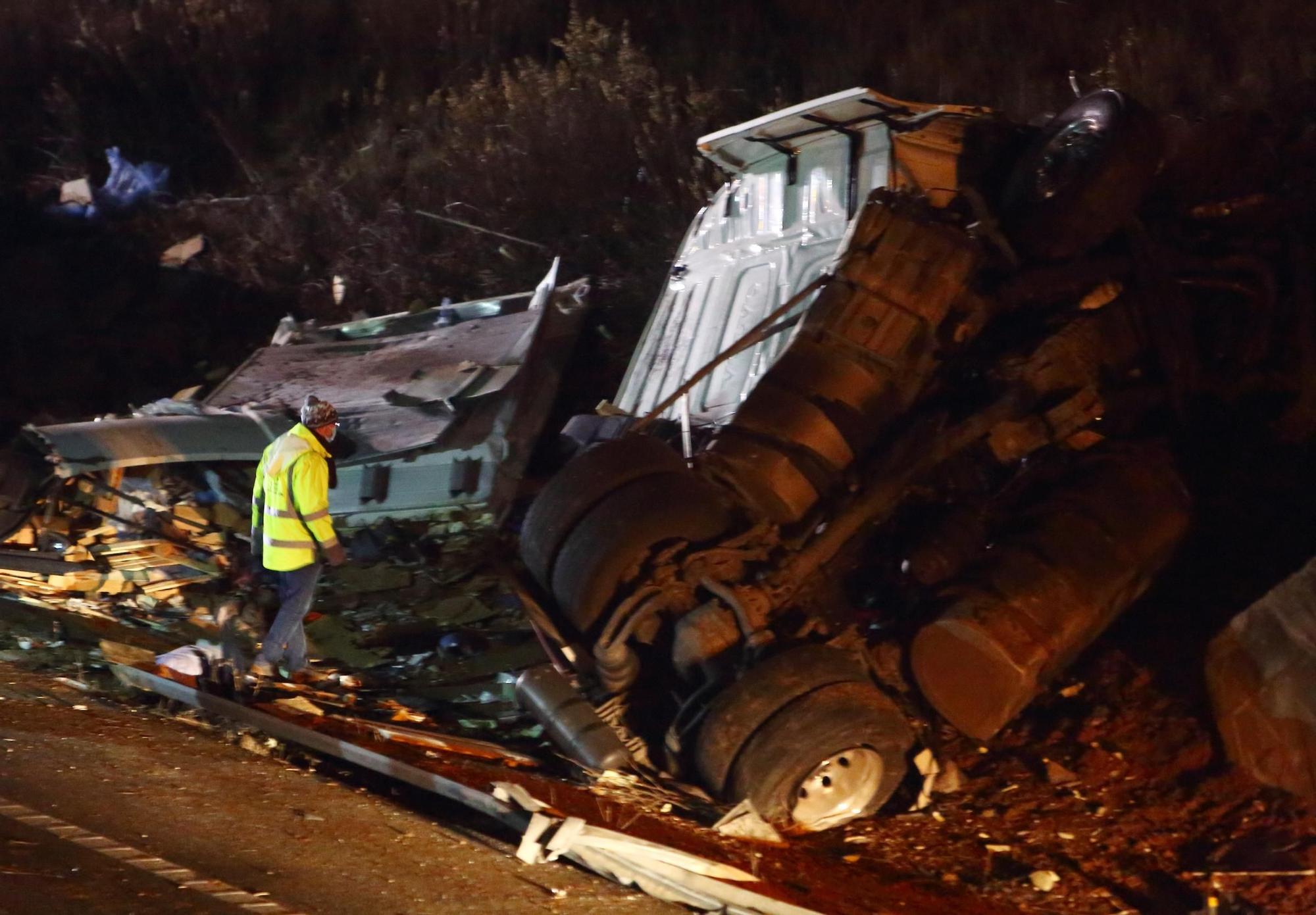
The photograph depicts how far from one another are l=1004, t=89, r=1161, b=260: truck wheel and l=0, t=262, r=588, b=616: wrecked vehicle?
112 inches

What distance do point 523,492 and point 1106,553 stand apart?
307 cm

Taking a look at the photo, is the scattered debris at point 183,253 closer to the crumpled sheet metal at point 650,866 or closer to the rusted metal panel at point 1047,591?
the rusted metal panel at point 1047,591

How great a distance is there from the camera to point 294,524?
5383 mm

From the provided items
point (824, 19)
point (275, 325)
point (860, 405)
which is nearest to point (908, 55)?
point (824, 19)

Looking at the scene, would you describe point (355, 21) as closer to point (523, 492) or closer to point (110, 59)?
point (110, 59)

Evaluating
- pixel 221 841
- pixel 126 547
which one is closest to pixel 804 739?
pixel 221 841

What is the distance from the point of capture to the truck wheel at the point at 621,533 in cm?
489

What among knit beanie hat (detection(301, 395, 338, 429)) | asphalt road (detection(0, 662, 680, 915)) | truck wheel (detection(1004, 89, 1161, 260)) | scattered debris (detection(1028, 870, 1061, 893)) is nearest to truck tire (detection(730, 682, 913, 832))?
scattered debris (detection(1028, 870, 1061, 893))

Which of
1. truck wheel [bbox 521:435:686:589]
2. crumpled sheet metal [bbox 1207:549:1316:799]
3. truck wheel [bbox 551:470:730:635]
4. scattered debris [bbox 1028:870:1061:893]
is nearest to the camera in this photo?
scattered debris [bbox 1028:870:1061:893]

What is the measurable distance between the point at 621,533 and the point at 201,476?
327 cm

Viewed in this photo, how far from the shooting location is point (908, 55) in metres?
12.6

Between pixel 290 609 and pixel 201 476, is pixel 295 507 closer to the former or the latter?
pixel 290 609

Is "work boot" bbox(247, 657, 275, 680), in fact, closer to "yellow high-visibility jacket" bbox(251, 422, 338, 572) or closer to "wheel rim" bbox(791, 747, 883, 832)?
"yellow high-visibility jacket" bbox(251, 422, 338, 572)

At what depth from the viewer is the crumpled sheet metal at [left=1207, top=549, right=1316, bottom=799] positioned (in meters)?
4.26
